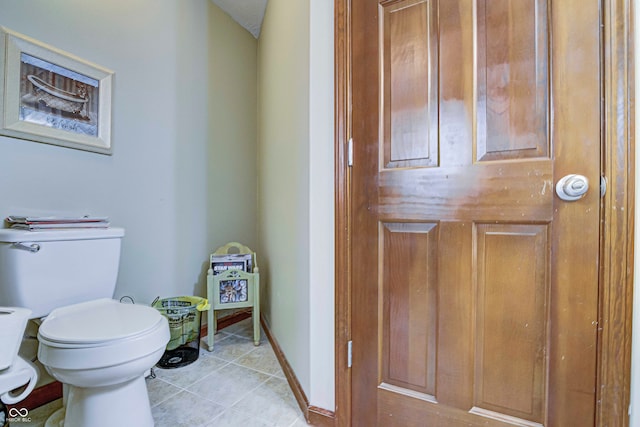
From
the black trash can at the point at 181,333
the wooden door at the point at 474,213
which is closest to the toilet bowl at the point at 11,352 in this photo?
the black trash can at the point at 181,333

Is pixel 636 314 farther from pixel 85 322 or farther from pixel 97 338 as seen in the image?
pixel 85 322

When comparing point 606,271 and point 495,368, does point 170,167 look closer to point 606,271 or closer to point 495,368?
point 495,368

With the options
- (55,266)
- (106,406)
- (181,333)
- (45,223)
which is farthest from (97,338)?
(181,333)

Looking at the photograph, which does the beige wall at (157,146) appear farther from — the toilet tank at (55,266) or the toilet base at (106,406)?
the toilet base at (106,406)

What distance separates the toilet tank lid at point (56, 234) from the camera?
3.66 feet

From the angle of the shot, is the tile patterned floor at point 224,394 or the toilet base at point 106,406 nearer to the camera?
the toilet base at point 106,406

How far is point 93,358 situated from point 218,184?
143 cm

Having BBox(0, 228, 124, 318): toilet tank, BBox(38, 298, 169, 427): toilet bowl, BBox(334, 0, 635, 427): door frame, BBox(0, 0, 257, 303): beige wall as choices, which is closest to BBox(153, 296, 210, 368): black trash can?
BBox(0, 0, 257, 303): beige wall

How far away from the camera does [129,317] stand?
111 cm

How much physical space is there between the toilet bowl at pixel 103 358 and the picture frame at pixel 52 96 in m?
0.82

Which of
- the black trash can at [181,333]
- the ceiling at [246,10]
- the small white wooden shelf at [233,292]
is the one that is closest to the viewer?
the black trash can at [181,333]

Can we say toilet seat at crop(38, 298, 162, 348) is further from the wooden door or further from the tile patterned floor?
the wooden door

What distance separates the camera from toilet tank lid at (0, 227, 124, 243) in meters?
1.11

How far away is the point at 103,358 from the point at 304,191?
0.91 m
